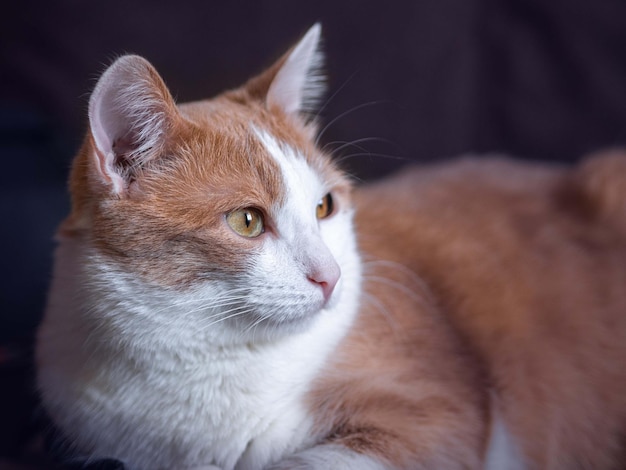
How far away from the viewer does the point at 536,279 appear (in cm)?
145

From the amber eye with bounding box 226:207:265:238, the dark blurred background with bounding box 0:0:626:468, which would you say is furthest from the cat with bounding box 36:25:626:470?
the dark blurred background with bounding box 0:0:626:468

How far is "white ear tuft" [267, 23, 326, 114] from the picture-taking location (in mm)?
1199

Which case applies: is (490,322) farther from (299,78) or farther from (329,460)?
(299,78)

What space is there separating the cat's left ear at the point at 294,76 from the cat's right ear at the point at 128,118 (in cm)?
29

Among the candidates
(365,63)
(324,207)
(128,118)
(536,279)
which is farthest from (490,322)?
(365,63)

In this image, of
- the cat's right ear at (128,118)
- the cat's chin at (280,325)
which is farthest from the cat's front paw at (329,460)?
Result: the cat's right ear at (128,118)

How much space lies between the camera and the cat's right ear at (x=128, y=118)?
922mm

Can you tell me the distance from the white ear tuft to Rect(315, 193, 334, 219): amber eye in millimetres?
228

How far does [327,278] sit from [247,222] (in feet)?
0.53

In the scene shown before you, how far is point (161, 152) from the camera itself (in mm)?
1037

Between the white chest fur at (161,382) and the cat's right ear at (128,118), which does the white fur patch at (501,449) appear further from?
the cat's right ear at (128,118)

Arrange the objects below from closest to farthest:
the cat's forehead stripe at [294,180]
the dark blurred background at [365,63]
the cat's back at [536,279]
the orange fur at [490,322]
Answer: the cat's forehead stripe at [294,180]
the orange fur at [490,322]
the cat's back at [536,279]
the dark blurred background at [365,63]

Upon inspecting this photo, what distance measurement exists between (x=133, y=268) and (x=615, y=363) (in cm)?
109

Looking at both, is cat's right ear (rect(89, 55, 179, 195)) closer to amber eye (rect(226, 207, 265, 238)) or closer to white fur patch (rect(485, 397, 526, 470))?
amber eye (rect(226, 207, 265, 238))
